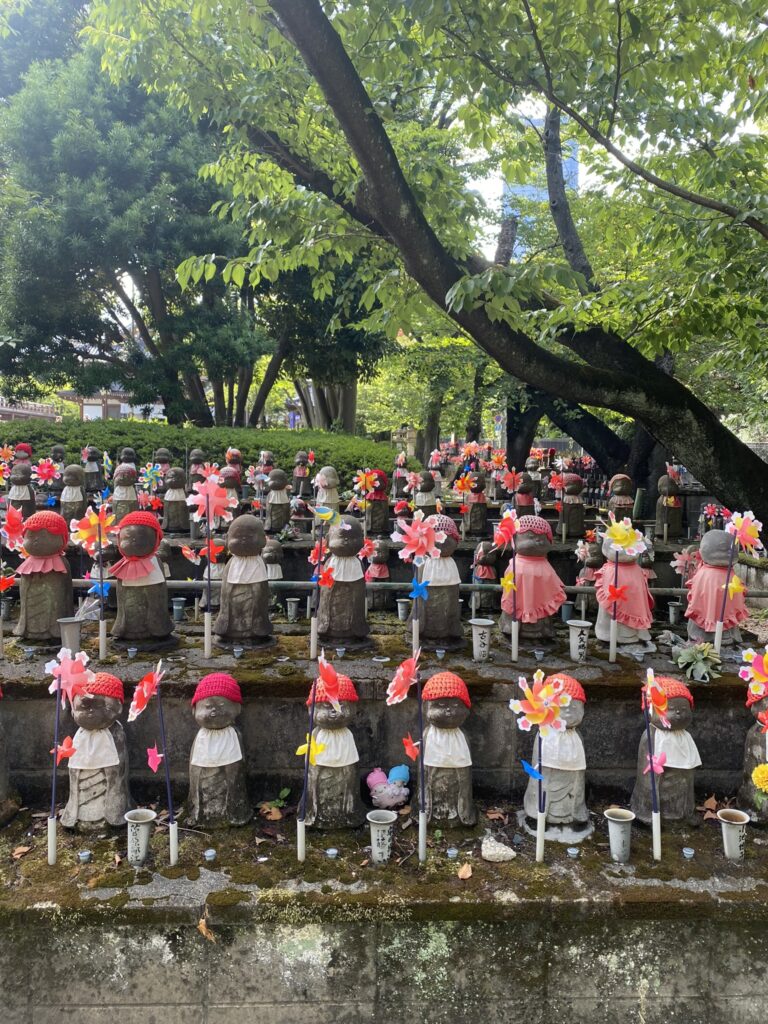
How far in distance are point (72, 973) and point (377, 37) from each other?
629 cm

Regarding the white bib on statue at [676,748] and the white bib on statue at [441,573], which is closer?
the white bib on statue at [676,748]

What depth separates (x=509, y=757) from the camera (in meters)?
4.79

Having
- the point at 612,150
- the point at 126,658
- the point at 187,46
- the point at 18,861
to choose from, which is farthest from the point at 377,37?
the point at 18,861

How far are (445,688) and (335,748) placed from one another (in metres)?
0.75

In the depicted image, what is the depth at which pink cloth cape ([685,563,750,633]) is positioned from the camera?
5.41 m

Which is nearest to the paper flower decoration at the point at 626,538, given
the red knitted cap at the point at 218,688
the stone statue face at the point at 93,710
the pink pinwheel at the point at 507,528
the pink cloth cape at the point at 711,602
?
the pink pinwheel at the point at 507,528

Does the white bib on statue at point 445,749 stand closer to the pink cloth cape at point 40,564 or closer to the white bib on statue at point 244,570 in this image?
the white bib on statue at point 244,570

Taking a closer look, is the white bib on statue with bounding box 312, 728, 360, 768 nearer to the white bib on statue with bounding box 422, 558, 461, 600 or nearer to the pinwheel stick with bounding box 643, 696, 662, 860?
the white bib on statue with bounding box 422, 558, 461, 600

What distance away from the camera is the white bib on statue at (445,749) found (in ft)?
14.1

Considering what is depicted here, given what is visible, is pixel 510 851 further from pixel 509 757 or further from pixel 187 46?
pixel 187 46

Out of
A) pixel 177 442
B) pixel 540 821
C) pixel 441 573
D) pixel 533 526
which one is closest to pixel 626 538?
pixel 533 526

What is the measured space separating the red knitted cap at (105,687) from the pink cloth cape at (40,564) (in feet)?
4.41

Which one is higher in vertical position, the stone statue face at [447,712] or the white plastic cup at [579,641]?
the white plastic cup at [579,641]

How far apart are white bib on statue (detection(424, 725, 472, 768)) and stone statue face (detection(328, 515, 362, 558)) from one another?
5.07 ft
